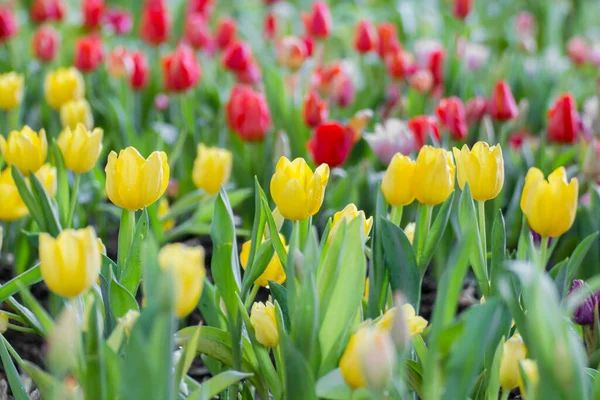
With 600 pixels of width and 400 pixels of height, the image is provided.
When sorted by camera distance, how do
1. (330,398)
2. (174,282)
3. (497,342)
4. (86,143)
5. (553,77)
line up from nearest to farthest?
(174,282), (330,398), (497,342), (86,143), (553,77)

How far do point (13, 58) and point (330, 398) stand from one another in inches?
75.9

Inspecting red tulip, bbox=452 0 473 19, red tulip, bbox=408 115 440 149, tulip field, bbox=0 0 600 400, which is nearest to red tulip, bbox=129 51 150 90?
tulip field, bbox=0 0 600 400

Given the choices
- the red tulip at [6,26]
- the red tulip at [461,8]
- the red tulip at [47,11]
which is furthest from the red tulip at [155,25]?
the red tulip at [461,8]

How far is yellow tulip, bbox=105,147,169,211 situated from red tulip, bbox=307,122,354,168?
60 centimetres

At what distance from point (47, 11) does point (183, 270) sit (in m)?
2.10

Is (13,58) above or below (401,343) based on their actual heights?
below

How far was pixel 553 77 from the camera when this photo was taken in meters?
2.72

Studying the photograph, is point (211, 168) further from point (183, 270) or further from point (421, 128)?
point (183, 270)

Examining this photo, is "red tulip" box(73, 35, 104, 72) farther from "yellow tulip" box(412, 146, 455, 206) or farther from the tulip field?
"yellow tulip" box(412, 146, 455, 206)

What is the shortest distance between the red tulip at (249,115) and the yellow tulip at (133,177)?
0.81 metres

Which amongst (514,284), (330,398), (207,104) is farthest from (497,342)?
(207,104)

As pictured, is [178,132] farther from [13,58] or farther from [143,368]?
[143,368]

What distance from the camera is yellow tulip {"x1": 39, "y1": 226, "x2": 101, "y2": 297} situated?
83 centimetres

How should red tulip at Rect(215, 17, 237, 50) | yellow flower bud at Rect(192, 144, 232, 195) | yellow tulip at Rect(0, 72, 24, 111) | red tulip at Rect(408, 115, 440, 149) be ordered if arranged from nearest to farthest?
yellow flower bud at Rect(192, 144, 232, 195)
red tulip at Rect(408, 115, 440, 149)
yellow tulip at Rect(0, 72, 24, 111)
red tulip at Rect(215, 17, 237, 50)
